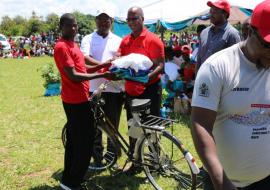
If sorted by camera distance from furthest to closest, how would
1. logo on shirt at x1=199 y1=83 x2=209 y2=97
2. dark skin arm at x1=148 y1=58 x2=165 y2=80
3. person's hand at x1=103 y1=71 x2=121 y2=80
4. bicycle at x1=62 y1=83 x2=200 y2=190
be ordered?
dark skin arm at x1=148 y1=58 x2=165 y2=80 → person's hand at x1=103 y1=71 x2=121 y2=80 → bicycle at x1=62 y1=83 x2=200 y2=190 → logo on shirt at x1=199 y1=83 x2=209 y2=97

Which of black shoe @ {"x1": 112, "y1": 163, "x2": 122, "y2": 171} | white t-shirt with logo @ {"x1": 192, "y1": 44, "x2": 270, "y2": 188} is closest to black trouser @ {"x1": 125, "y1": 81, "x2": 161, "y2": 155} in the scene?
black shoe @ {"x1": 112, "y1": 163, "x2": 122, "y2": 171}

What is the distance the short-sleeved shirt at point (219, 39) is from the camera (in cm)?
503

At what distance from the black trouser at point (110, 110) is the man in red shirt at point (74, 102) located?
26.6 inches

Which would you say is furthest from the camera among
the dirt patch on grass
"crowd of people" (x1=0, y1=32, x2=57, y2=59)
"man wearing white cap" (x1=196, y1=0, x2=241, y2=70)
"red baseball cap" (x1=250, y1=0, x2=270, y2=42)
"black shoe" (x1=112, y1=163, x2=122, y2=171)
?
"crowd of people" (x1=0, y1=32, x2=57, y2=59)

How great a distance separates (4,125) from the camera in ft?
26.7

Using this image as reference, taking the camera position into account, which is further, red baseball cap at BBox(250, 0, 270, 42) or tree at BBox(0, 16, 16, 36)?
tree at BBox(0, 16, 16, 36)

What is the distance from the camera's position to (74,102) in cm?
427

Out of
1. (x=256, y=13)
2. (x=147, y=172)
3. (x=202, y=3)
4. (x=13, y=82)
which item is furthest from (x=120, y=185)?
(x=13, y=82)

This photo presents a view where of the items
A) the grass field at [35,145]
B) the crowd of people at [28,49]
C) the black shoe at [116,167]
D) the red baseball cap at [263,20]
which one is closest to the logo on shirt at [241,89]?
the red baseball cap at [263,20]

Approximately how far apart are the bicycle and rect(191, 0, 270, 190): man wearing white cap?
6.43ft

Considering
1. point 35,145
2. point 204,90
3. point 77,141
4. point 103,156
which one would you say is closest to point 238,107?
point 204,90

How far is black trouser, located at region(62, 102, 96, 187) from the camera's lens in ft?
14.2

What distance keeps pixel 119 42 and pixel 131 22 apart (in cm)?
55

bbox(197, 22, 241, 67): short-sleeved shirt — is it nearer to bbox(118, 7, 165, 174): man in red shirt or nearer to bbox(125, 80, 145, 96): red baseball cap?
bbox(118, 7, 165, 174): man in red shirt
